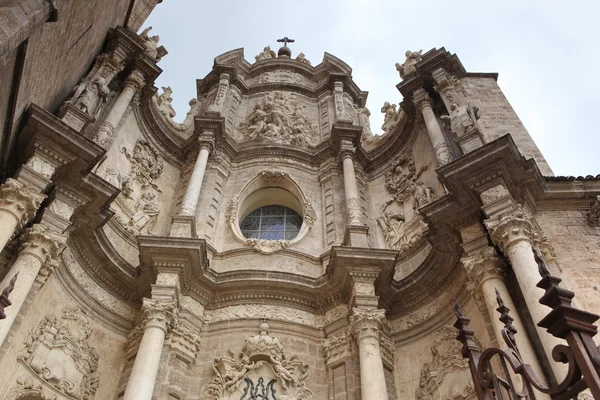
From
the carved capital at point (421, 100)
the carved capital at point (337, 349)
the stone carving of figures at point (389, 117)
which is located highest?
the stone carving of figures at point (389, 117)

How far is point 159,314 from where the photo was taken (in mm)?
8930

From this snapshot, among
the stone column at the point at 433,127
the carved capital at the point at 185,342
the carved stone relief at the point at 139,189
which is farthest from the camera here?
the carved stone relief at the point at 139,189

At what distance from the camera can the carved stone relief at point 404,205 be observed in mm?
11516

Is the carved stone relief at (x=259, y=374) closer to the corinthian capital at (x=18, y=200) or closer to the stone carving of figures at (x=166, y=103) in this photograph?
the corinthian capital at (x=18, y=200)

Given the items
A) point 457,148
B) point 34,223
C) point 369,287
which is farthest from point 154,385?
point 457,148

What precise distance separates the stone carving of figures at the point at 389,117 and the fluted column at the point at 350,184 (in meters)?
1.39

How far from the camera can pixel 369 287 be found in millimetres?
9727

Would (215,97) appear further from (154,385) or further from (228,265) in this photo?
(154,385)

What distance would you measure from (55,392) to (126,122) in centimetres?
694

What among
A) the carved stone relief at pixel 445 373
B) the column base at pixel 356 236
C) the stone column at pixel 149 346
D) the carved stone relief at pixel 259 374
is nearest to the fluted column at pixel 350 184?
the column base at pixel 356 236

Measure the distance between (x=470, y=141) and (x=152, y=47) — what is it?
9.42m

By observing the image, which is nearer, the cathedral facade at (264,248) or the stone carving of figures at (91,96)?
the cathedral facade at (264,248)

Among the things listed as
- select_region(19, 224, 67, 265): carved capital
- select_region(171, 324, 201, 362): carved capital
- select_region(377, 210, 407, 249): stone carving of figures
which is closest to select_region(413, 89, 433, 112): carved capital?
select_region(377, 210, 407, 249): stone carving of figures

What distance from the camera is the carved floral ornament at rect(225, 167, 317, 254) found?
11.8 meters
